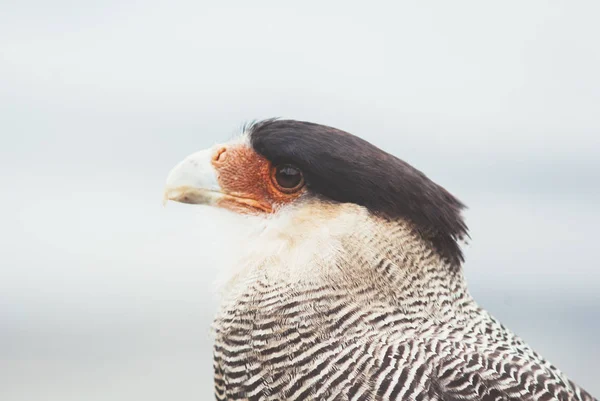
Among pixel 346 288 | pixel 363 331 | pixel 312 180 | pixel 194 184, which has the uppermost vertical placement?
pixel 312 180

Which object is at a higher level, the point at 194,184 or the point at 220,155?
the point at 220,155

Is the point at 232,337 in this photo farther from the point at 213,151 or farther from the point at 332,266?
the point at 213,151

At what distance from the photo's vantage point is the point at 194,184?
3.08 meters

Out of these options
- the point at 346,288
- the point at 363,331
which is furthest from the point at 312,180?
the point at 363,331

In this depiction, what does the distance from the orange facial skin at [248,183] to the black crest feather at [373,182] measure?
100 mm

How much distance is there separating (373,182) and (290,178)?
33 centimetres

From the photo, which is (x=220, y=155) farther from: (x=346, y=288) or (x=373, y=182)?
(x=346, y=288)

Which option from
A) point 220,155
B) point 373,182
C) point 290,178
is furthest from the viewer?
point 220,155

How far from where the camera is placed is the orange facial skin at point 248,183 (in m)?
3.05

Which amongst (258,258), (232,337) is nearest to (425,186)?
(258,258)

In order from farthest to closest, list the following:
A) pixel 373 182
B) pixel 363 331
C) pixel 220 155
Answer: pixel 220 155
pixel 373 182
pixel 363 331

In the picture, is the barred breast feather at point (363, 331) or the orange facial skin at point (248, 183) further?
the orange facial skin at point (248, 183)

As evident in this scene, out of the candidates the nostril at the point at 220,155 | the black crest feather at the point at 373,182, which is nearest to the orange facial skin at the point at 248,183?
the nostril at the point at 220,155

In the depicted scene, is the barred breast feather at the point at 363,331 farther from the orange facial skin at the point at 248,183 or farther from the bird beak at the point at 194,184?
the bird beak at the point at 194,184
